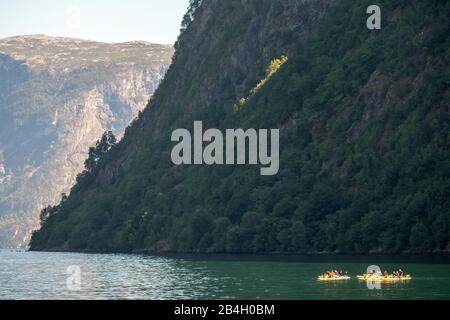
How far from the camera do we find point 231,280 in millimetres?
139250

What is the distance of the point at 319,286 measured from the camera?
12731cm

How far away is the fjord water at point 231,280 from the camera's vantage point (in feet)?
387

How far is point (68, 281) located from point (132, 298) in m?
34.7

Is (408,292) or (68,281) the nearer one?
(408,292)

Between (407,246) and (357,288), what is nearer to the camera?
(357,288)

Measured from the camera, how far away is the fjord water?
118m
